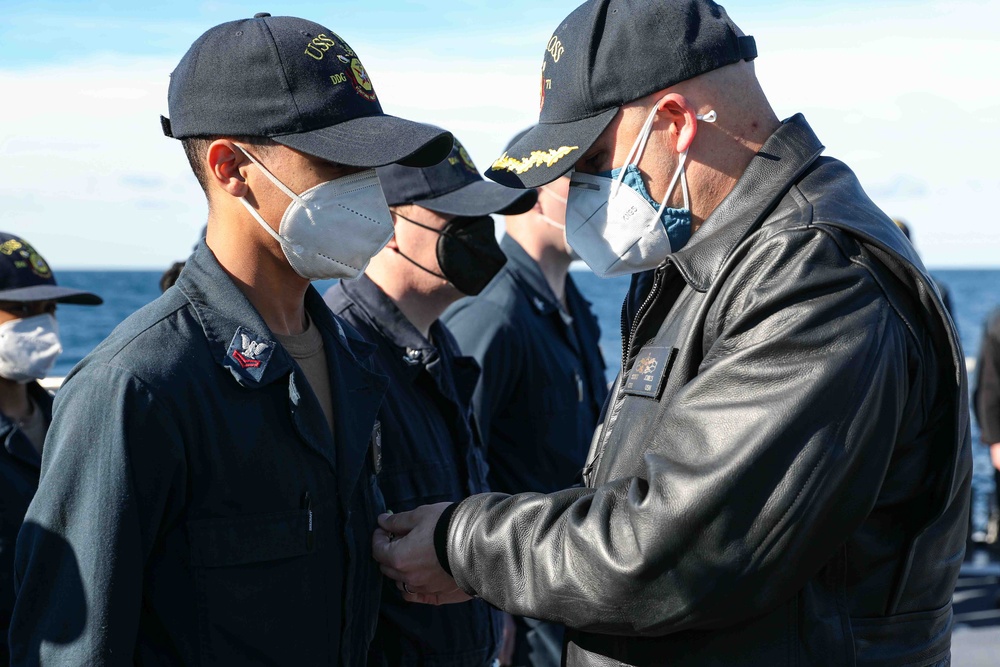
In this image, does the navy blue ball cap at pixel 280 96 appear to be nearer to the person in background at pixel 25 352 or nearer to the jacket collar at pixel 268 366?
the jacket collar at pixel 268 366

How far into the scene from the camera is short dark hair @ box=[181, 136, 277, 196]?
2260 millimetres

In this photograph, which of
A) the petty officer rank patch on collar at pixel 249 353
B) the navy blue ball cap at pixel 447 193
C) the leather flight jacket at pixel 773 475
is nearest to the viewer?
the leather flight jacket at pixel 773 475

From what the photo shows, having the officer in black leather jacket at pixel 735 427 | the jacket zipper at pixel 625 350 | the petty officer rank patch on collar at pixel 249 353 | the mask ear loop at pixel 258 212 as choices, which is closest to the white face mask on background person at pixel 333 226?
the mask ear loop at pixel 258 212

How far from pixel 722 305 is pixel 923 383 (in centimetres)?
41

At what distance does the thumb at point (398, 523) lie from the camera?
2.38m

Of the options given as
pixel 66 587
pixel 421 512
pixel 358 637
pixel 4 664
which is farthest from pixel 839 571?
pixel 4 664

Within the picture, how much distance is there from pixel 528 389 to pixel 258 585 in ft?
7.62

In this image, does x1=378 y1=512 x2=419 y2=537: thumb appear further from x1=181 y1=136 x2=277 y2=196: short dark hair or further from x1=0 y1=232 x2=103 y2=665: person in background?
x1=0 y1=232 x2=103 y2=665: person in background

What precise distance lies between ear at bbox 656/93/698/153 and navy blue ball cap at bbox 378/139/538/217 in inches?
54.3

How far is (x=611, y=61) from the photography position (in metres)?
2.34

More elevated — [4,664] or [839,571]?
[839,571]

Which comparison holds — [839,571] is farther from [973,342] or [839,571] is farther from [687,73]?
[973,342]

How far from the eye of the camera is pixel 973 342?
118 ft

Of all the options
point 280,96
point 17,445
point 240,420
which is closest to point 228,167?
point 280,96
